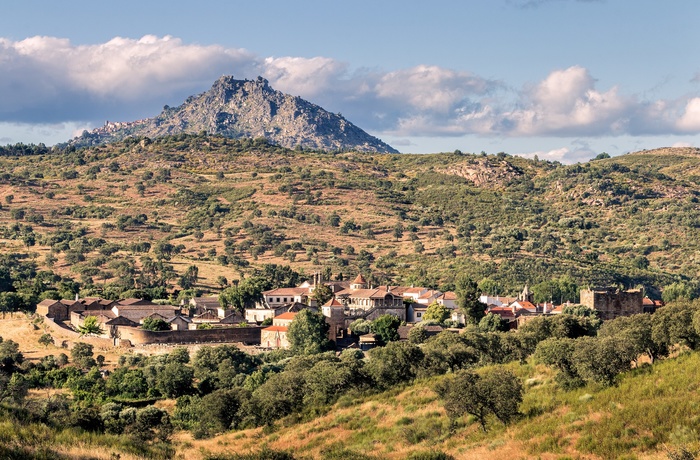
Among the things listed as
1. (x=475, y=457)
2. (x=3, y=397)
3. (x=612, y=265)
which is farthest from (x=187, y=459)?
(x=612, y=265)

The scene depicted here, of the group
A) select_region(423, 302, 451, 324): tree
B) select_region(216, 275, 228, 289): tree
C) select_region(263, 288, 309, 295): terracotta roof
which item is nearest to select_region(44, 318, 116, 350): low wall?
select_region(263, 288, 309, 295): terracotta roof

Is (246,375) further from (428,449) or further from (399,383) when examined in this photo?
(428,449)

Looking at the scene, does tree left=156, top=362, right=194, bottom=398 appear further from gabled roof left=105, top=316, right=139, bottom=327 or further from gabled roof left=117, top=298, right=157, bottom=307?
gabled roof left=117, top=298, right=157, bottom=307

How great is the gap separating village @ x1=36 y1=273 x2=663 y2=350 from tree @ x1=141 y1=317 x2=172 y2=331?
14cm

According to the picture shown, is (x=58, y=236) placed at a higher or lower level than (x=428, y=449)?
higher

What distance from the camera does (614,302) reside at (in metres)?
105

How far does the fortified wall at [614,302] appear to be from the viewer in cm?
10400

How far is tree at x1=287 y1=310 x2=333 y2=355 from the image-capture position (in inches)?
3570

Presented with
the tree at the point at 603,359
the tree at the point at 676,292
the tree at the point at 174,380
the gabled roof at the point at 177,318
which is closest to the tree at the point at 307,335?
the gabled roof at the point at 177,318

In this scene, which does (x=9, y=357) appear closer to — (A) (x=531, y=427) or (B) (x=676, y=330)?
(A) (x=531, y=427)

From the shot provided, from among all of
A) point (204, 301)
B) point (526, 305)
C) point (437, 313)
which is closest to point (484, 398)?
point (437, 313)

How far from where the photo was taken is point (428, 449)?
48.6 metres

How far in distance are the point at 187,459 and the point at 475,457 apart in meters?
15.3

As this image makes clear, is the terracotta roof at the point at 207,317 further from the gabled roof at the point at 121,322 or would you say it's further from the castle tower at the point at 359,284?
the castle tower at the point at 359,284
